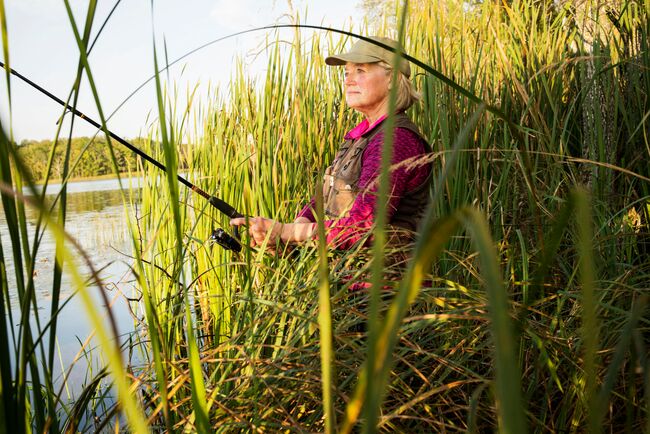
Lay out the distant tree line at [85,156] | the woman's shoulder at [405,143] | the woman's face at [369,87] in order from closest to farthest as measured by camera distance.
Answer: the distant tree line at [85,156], the woman's shoulder at [405,143], the woman's face at [369,87]

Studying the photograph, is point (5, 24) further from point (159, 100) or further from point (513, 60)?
point (513, 60)

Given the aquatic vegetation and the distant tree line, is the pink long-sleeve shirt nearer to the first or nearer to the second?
the aquatic vegetation

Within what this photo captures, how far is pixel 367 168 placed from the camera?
194 cm

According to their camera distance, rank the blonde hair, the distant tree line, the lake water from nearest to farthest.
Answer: the distant tree line → the blonde hair → the lake water

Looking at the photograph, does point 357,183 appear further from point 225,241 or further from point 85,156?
point 85,156

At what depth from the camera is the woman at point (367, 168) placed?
1.82m

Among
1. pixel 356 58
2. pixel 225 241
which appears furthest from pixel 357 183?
pixel 356 58

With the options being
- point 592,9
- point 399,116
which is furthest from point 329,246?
point 592,9

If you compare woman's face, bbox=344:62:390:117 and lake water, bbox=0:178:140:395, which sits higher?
woman's face, bbox=344:62:390:117

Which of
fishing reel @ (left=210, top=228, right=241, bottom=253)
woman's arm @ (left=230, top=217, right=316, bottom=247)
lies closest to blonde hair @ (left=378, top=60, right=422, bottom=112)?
woman's arm @ (left=230, top=217, right=316, bottom=247)

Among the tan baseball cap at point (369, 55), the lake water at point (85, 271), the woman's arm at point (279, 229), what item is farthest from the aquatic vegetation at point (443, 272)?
the lake water at point (85, 271)

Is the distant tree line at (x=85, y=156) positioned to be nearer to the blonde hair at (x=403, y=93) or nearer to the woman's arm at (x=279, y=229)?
the woman's arm at (x=279, y=229)

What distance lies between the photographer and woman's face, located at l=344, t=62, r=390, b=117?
2.29 m

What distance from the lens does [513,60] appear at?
2.84 meters
